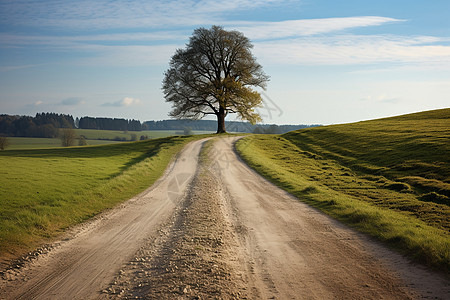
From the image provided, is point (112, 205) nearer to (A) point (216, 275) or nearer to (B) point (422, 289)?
(A) point (216, 275)

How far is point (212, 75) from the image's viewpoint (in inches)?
2068

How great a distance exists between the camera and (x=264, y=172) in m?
22.5

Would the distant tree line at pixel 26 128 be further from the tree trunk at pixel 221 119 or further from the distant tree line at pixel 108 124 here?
the tree trunk at pixel 221 119

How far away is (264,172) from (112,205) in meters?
11.9

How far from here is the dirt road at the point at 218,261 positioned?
610cm

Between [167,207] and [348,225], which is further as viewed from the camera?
[167,207]

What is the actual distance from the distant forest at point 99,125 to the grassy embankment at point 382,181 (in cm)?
2525

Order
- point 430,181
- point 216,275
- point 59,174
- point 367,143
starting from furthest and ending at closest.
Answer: point 367,143, point 59,174, point 430,181, point 216,275

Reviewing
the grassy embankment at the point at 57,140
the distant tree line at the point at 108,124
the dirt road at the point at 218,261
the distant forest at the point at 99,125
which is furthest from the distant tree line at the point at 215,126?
the dirt road at the point at 218,261

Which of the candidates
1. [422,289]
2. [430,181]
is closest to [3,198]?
[422,289]

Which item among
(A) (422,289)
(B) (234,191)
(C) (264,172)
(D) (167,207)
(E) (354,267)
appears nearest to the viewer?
(A) (422,289)

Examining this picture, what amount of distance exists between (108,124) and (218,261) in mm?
177223

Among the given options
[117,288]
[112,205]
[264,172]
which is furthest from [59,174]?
[117,288]

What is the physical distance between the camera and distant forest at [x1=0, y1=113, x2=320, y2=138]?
258 ft
